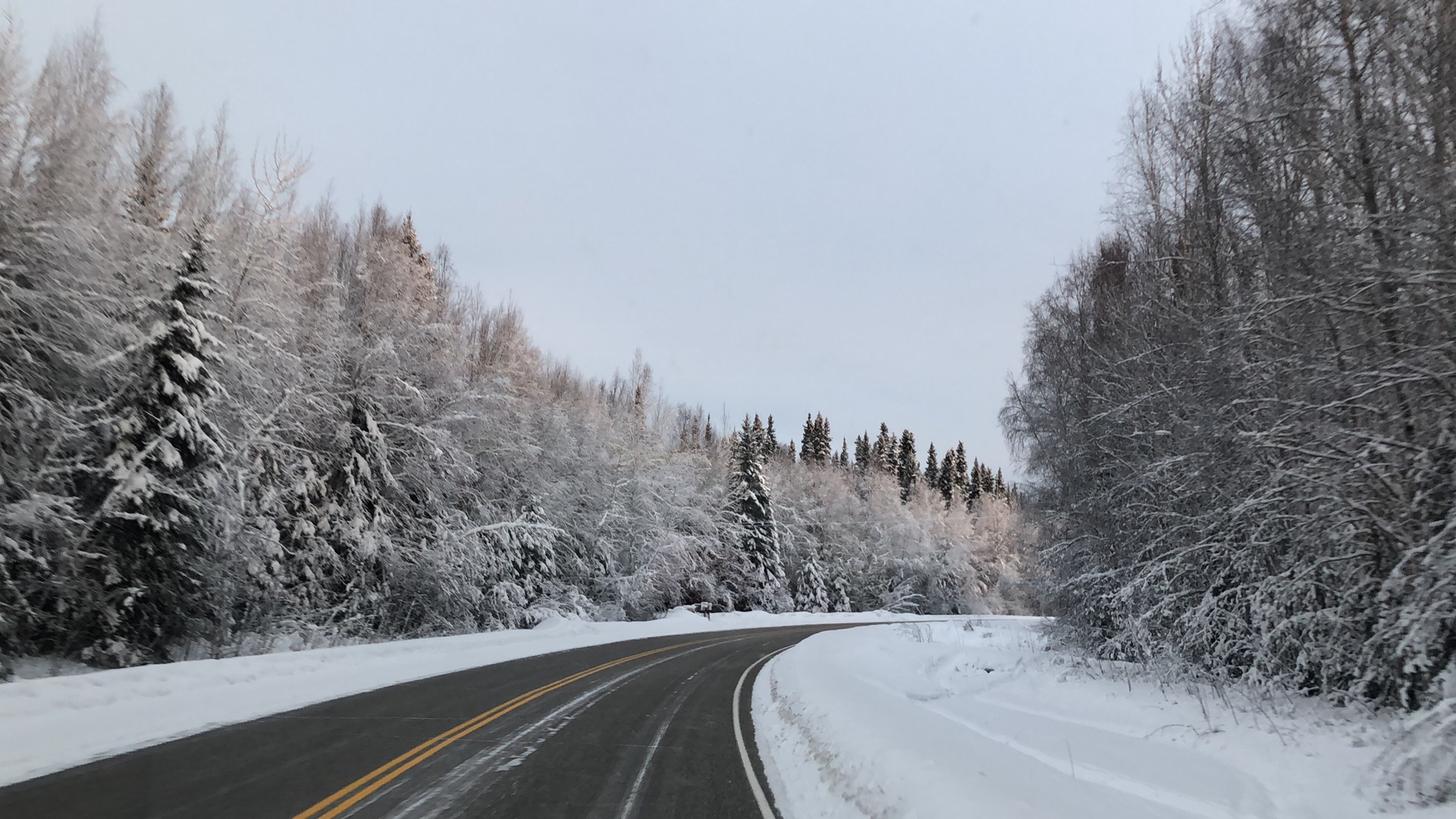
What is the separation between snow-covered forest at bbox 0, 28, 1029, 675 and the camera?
40.7ft

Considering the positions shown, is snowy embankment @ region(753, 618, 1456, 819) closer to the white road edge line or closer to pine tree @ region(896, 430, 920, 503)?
the white road edge line

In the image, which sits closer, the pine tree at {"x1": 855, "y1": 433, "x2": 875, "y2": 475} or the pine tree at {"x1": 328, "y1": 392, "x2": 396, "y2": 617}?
the pine tree at {"x1": 328, "y1": 392, "x2": 396, "y2": 617}

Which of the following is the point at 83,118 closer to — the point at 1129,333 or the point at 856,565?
the point at 1129,333

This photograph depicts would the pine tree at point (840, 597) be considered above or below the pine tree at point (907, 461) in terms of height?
below

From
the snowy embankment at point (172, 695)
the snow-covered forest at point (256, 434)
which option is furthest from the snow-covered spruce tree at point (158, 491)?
the snowy embankment at point (172, 695)

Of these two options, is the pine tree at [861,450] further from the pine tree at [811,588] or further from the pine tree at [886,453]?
the pine tree at [811,588]

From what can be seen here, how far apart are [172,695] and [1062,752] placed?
12.1 meters

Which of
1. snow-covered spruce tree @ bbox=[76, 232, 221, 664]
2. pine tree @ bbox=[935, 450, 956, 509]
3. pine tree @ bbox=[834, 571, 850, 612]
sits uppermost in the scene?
pine tree @ bbox=[935, 450, 956, 509]

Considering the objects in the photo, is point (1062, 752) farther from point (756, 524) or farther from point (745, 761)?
point (756, 524)

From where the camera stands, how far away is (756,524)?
5128cm

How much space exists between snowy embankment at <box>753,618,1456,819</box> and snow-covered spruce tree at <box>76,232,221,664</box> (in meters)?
11.1

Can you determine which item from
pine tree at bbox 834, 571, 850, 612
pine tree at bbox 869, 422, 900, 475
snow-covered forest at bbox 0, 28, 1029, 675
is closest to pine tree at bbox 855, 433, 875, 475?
pine tree at bbox 869, 422, 900, 475

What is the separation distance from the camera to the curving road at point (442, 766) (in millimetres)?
6172

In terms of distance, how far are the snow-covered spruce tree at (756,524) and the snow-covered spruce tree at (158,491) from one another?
3677cm
